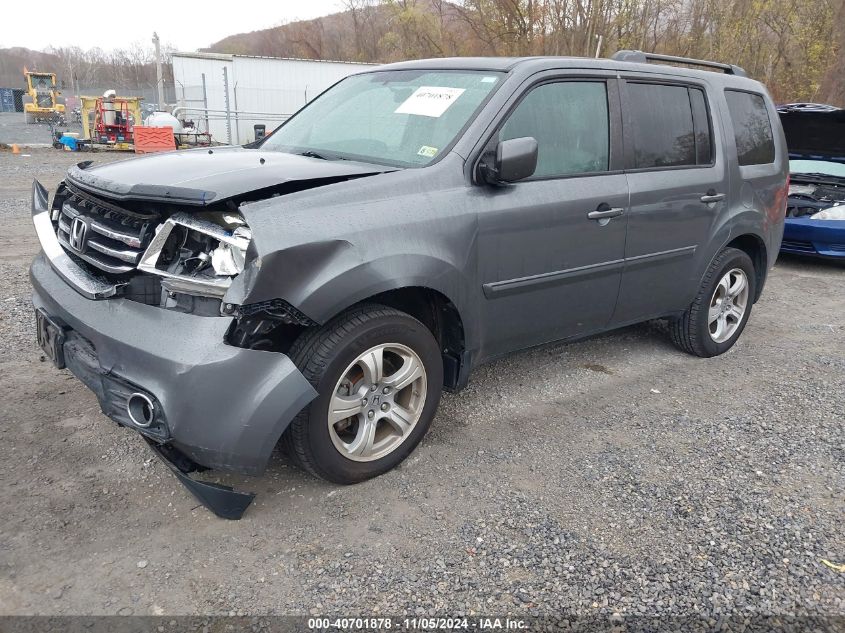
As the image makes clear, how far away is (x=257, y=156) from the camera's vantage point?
3383 mm

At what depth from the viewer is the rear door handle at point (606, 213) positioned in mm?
3590

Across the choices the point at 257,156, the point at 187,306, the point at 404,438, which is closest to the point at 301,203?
the point at 187,306

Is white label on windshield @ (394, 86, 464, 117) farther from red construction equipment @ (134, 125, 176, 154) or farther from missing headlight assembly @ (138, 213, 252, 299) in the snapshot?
red construction equipment @ (134, 125, 176, 154)

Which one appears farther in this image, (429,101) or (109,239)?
(429,101)

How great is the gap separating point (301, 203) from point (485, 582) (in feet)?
5.28

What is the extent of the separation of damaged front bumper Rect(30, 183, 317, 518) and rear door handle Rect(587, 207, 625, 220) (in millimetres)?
1877

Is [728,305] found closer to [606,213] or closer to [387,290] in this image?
[606,213]

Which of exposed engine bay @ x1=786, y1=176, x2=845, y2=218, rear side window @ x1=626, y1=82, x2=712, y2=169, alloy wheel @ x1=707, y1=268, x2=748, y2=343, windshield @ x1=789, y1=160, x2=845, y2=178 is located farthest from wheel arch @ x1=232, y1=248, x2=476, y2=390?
windshield @ x1=789, y1=160, x2=845, y2=178

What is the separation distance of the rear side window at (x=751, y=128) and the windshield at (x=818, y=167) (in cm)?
391

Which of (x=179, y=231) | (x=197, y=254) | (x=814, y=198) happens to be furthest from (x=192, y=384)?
(x=814, y=198)

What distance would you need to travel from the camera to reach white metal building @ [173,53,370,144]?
2495 centimetres

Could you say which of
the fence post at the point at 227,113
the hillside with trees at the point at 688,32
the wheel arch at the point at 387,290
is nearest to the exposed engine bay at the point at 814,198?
the wheel arch at the point at 387,290

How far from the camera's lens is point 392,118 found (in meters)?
3.54

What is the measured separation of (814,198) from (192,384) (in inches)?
306
